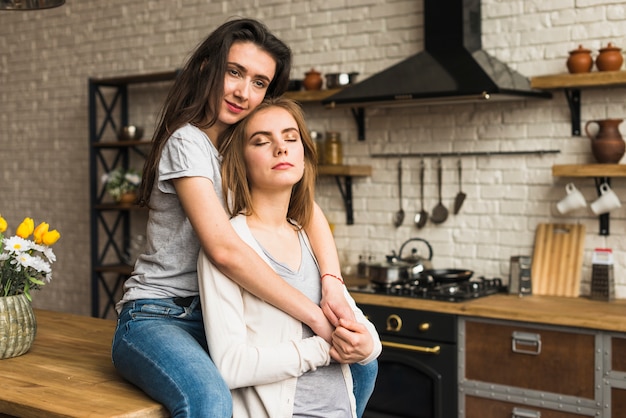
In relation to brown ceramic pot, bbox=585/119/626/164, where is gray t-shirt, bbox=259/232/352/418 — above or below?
below

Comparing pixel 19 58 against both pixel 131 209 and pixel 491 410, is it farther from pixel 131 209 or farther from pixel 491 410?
pixel 491 410

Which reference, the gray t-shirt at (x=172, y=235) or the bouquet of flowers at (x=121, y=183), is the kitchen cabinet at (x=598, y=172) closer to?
the gray t-shirt at (x=172, y=235)

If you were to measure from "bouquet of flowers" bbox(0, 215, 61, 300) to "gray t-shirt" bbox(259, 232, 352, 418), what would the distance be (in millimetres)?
686

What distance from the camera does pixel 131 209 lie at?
5.67 metres

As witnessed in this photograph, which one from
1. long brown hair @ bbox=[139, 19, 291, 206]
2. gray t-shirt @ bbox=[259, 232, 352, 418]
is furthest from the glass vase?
gray t-shirt @ bbox=[259, 232, 352, 418]

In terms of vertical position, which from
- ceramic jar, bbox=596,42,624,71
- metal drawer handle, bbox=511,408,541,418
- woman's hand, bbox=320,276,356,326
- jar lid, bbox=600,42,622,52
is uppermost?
jar lid, bbox=600,42,622,52

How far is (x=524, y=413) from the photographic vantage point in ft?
12.0

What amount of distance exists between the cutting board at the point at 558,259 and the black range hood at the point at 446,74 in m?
0.65

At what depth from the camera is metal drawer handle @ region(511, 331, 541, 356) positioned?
3.62 meters

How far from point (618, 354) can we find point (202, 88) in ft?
6.63

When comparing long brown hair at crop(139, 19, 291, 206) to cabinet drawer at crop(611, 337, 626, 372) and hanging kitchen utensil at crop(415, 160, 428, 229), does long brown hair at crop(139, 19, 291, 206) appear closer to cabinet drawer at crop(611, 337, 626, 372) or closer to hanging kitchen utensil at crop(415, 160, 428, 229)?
cabinet drawer at crop(611, 337, 626, 372)

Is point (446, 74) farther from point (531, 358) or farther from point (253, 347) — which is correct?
point (253, 347)

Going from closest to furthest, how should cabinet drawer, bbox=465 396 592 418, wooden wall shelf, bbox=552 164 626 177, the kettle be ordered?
cabinet drawer, bbox=465 396 592 418 → wooden wall shelf, bbox=552 164 626 177 → the kettle

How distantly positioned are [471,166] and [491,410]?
4.22 feet
